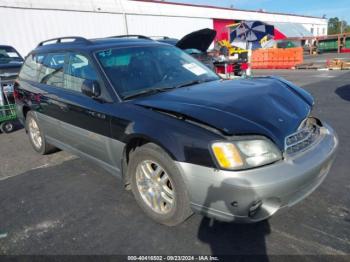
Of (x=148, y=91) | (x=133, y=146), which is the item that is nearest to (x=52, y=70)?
(x=148, y=91)

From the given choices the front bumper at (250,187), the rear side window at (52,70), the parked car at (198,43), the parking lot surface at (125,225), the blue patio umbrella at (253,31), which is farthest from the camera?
the blue patio umbrella at (253,31)

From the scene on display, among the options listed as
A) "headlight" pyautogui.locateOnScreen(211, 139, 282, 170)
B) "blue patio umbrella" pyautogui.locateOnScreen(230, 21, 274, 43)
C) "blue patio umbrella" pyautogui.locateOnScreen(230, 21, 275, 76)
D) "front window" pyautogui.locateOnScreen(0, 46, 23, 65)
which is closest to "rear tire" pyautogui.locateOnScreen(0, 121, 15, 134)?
"front window" pyautogui.locateOnScreen(0, 46, 23, 65)

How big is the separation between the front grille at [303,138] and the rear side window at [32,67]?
12.3 feet

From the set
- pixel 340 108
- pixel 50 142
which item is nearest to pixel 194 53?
pixel 340 108

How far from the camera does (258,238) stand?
273 centimetres

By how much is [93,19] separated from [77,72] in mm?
21853

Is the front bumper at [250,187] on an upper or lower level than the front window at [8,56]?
lower

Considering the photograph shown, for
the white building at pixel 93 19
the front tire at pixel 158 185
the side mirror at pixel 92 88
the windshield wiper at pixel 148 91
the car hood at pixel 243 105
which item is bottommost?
the front tire at pixel 158 185

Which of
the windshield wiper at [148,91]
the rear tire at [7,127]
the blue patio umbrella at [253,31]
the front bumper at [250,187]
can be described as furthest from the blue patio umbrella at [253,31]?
the front bumper at [250,187]

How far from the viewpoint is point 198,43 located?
10039 millimetres

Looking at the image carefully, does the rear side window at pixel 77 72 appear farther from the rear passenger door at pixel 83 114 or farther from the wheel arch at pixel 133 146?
the wheel arch at pixel 133 146

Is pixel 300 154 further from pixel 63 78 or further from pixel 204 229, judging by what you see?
pixel 63 78

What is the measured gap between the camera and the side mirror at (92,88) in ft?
10.7

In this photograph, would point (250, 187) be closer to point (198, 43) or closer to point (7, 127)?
point (7, 127)
